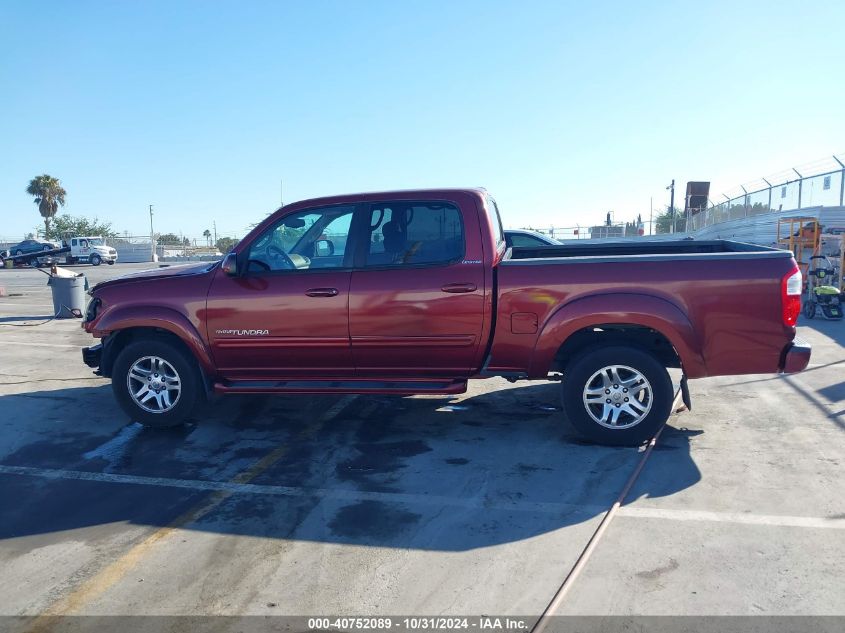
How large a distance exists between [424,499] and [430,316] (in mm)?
1541

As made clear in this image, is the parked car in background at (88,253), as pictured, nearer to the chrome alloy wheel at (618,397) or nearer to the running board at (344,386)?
the running board at (344,386)

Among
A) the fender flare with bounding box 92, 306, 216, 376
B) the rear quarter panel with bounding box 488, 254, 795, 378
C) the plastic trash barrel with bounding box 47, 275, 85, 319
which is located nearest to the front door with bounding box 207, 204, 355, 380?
the fender flare with bounding box 92, 306, 216, 376

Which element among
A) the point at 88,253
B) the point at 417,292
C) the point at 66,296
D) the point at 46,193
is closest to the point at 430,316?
the point at 417,292

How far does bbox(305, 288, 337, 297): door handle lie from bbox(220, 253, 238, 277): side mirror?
0.64m

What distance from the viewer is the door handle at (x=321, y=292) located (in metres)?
5.42

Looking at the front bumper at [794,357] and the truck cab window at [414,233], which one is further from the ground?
the truck cab window at [414,233]

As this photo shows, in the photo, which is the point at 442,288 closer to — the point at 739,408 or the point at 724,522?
the point at 724,522

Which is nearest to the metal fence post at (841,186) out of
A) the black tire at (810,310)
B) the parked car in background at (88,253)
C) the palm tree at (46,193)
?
the black tire at (810,310)

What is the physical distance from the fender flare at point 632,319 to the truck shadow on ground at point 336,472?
777 millimetres

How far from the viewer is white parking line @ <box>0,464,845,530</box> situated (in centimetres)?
394

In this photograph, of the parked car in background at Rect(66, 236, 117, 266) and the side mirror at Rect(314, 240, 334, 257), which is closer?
the side mirror at Rect(314, 240, 334, 257)

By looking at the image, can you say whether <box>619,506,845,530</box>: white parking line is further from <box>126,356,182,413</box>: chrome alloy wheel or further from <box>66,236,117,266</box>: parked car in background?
<box>66,236,117,266</box>: parked car in background

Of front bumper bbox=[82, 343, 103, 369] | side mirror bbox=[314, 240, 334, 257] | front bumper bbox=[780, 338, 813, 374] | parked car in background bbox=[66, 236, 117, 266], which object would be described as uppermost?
side mirror bbox=[314, 240, 334, 257]

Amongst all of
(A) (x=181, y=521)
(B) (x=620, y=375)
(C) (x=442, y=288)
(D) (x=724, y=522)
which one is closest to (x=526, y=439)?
(B) (x=620, y=375)
